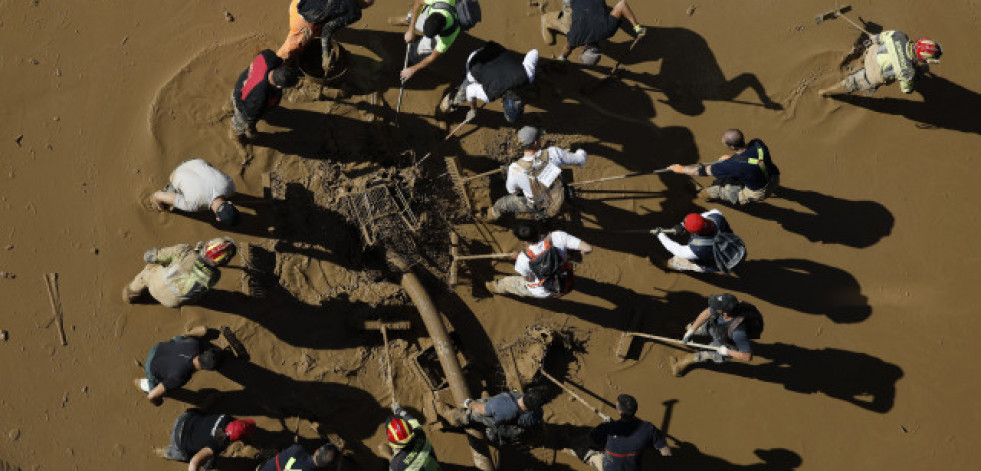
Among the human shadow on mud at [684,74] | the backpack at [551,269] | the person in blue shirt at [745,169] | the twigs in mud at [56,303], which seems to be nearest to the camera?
the backpack at [551,269]

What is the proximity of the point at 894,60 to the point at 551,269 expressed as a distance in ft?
17.4

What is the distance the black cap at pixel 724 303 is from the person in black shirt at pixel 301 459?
4.33 metres

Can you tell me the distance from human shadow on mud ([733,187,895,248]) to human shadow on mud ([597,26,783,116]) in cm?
136

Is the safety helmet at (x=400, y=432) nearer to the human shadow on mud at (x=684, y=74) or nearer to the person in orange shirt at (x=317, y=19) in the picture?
the person in orange shirt at (x=317, y=19)

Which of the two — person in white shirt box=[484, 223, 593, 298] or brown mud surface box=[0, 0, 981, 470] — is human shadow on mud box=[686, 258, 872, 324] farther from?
person in white shirt box=[484, 223, 593, 298]

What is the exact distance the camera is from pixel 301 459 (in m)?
7.30

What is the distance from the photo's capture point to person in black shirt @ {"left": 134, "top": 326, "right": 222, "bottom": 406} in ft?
23.6

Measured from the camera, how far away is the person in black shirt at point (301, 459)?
23.2 feet

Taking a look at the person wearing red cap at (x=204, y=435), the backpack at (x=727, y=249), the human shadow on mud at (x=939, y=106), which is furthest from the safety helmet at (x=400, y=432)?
the human shadow on mud at (x=939, y=106)

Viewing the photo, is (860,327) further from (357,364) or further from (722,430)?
(357,364)

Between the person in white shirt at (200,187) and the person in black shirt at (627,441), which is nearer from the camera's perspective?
the person in white shirt at (200,187)

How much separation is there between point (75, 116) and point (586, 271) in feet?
20.9

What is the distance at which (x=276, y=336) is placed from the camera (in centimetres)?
829

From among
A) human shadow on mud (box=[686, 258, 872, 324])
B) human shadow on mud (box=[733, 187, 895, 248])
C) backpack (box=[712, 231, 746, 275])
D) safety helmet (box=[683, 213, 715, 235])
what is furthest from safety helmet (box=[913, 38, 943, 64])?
safety helmet (box=[683, 213, 715, 235])
